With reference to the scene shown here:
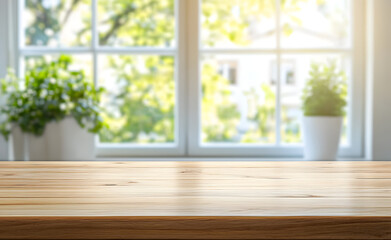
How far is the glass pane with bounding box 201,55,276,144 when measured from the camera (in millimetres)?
3086

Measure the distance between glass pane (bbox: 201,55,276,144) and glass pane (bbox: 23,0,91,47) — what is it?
0.89 m

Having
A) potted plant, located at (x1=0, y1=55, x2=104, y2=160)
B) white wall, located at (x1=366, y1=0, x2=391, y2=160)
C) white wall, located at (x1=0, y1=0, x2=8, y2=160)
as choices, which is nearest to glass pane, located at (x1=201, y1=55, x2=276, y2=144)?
white wall, located at (x1=366, y1=0, x2=391, y2=160)

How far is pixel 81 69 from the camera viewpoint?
10.1ft

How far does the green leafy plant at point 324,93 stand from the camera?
2.78 m

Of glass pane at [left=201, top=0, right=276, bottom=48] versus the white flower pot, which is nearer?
the white flower pot

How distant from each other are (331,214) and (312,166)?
14.2 inches

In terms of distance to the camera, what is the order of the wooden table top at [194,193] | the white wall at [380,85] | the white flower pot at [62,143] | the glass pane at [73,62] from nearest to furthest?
the wooden table top at [194,193], the white flower pot at [62,143], the white wall at [380,85], the glass pane at [73,62]

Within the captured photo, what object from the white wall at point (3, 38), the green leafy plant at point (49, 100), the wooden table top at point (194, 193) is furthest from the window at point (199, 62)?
the wooden table top at point (194, 193)

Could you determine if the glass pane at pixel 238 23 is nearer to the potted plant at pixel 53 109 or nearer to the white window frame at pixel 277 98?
the white window frame at pixel 277 98

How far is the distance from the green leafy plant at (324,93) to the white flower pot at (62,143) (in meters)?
1.40

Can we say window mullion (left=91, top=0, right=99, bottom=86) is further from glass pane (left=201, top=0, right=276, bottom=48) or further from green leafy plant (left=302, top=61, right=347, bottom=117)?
green leafy plant (left=302, top=61, right=347, bottom=117)

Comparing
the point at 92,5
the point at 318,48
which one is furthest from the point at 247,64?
the point at 92,5

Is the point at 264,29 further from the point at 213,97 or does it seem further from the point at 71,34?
the point at 71,34

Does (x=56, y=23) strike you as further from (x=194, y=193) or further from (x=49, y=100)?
(x=194, y=193)
